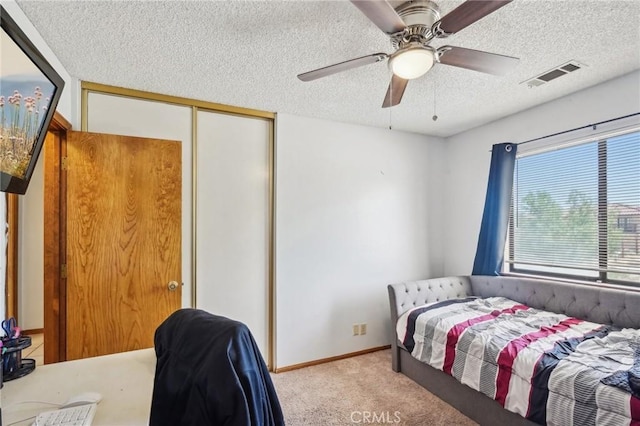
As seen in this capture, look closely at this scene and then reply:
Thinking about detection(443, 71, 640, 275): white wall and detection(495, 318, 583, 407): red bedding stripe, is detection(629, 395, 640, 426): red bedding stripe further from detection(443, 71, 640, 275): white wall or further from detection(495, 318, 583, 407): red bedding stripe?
detection(443, 71, 640, 275): white wall

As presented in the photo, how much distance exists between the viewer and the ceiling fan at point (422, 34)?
127 centimetres

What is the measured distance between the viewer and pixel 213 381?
2.67 feet

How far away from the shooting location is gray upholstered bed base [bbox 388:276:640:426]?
2160 millimetres

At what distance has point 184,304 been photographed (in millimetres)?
2641

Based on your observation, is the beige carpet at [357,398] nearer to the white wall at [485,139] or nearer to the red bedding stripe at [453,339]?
the red bedding stripe at [453,339]

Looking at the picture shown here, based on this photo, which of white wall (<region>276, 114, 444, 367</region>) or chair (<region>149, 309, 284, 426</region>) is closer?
chair (<region>149, 309, 284, 426</region>)

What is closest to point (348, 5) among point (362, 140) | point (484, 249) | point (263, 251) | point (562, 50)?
point (562, 50)

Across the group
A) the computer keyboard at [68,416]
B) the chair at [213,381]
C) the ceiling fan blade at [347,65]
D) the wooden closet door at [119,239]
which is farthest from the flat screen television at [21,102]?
the ceiling fan blade at [347,65]

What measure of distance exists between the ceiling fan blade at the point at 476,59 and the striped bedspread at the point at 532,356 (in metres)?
1.73

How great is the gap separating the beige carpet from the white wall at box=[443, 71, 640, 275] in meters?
1.70

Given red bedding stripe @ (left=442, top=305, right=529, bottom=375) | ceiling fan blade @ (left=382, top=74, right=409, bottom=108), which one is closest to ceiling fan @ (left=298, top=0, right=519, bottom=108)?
ceiling fan blade @ (left=382, top=74, right=409, bottom=108)

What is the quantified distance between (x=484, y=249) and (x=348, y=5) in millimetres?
2807

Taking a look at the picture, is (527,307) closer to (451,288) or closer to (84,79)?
(451,288)

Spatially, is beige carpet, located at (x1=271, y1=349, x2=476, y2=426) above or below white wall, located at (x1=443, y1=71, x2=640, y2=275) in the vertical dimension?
below
